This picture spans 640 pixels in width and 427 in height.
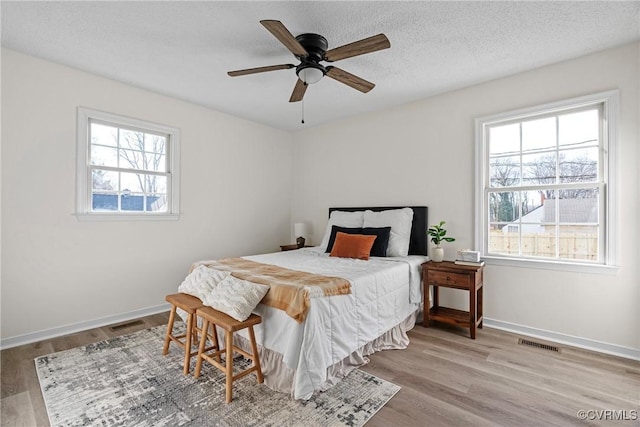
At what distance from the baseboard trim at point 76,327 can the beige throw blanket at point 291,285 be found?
1564 millimetres

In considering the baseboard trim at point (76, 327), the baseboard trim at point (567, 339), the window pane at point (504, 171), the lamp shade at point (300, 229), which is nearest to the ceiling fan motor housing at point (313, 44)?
the window pane at point (504, 171)

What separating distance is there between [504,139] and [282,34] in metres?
2.67

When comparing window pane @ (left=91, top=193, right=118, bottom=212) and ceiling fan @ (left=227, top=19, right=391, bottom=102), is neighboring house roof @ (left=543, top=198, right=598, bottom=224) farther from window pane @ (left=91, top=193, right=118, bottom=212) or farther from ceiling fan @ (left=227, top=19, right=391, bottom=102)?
window pane @ (left=91, top=193, right=118, bottom=212)

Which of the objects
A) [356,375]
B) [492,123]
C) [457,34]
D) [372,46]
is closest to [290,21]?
[372,46]

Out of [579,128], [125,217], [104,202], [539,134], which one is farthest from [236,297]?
[579,128]

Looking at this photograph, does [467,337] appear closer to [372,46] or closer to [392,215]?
[392,215]

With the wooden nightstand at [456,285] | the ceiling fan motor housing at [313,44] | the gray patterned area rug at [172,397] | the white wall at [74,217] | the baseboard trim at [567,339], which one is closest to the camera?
the gray patterned area rug at [172,397]

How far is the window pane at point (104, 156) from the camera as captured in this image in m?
3.24

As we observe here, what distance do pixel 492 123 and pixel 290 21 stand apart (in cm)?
240

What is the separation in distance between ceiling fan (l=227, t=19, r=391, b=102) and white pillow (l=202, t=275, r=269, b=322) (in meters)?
1.61

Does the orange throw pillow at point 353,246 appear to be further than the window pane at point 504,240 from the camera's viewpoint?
Yes

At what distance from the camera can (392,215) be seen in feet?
12.1

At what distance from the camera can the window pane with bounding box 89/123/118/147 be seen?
10.6 feet

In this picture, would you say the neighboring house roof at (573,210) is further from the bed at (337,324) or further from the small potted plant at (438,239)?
the bed at (337,324)
